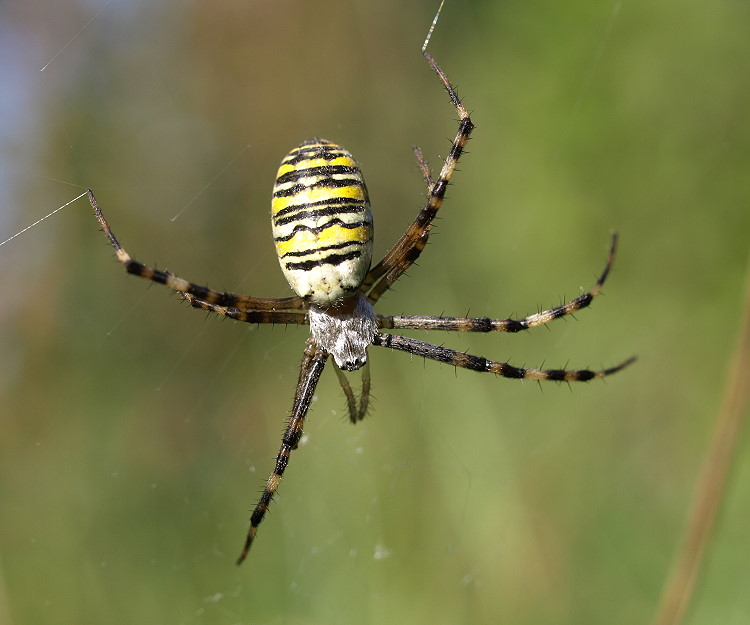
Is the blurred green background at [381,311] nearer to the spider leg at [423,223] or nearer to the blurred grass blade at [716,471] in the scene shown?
the spider leg at [423,223]

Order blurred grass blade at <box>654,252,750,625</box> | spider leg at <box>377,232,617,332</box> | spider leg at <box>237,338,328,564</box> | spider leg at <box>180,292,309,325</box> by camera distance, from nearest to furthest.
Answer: blurred grass blade at <box>654,252,750,625</box> → spider leg at <box>180,292,309,325</box> → spider leg at <box>237,338,328,564</box> → spider leg at <box>377,232,617,332</box>

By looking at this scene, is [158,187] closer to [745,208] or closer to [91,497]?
[91,497]

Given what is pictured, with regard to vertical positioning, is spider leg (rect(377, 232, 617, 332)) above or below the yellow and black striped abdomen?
below

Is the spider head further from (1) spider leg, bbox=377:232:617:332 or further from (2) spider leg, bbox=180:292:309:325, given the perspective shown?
(1) spider leg, bbox=377:232:617:332

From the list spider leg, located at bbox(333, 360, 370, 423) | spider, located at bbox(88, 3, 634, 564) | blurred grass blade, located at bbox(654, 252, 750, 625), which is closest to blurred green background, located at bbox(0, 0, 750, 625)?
spider leg, located at bbox(333, 360, 370, 423)

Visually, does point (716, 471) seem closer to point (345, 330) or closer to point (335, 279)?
point (335, 279)

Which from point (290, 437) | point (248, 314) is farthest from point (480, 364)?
point (248, 314)

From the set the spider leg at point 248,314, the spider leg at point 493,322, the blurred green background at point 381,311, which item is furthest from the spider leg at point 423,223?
the blurred green background at point 381,311
